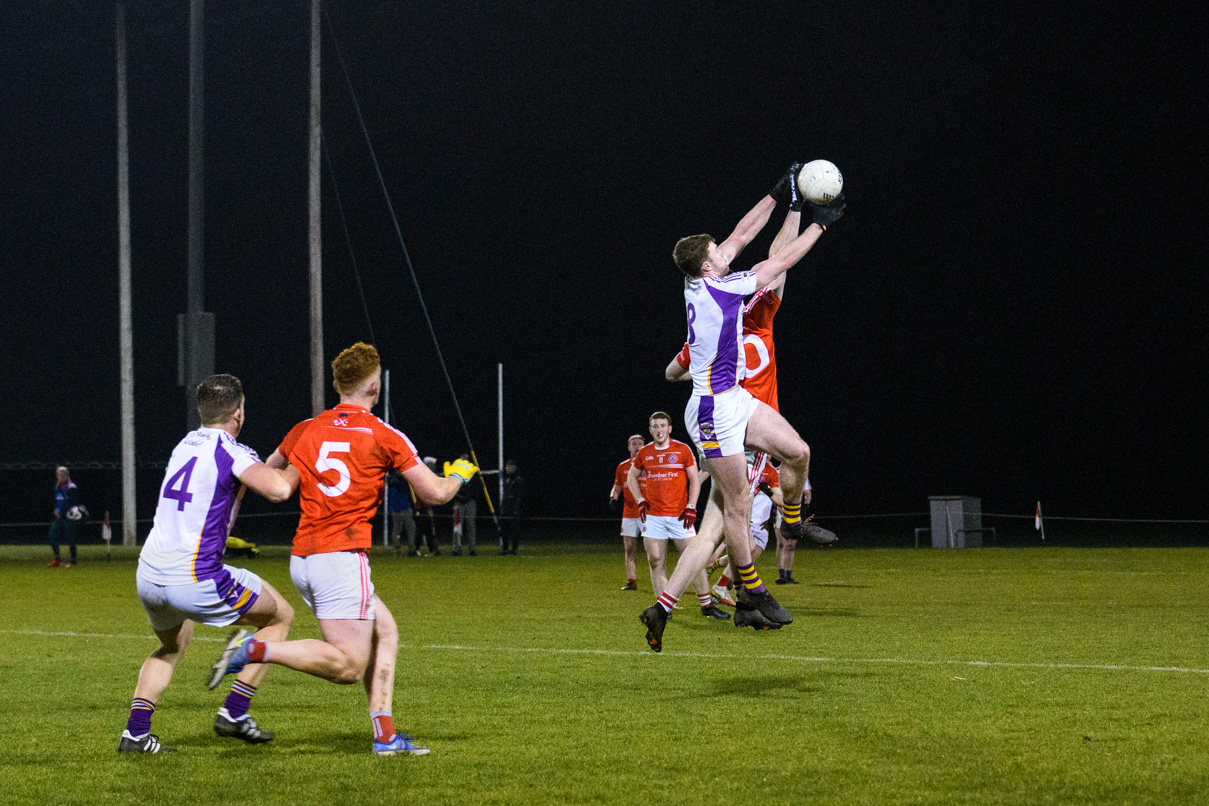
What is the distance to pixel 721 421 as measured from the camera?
29.2ft

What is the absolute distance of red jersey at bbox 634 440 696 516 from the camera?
15.5m

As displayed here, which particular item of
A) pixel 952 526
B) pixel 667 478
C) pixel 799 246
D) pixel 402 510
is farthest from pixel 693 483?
pixel 952 526

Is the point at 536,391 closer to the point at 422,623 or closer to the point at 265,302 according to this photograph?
the point at 265,302

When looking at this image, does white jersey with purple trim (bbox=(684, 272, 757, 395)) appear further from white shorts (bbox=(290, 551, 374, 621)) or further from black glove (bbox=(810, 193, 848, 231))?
white shorts (bbox=(290, 551, 374, 621))

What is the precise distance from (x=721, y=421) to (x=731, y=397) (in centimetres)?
19

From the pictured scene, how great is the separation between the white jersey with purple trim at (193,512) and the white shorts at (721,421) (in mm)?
3362

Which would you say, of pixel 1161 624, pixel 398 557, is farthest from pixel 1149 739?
pixel 398 557

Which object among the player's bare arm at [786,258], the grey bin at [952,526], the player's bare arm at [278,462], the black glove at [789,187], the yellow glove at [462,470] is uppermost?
the black glove at [789,187]

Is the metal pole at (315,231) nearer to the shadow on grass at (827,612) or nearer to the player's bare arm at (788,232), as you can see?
the shadow on grass at (827,612)

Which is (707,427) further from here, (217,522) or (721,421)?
(217,522)

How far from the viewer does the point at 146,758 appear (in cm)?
659

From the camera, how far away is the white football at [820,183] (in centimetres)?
878

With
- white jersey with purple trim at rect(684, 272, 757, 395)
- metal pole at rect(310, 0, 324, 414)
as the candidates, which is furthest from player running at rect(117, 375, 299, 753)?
metal pole at rect(310, 0, 324, 414)

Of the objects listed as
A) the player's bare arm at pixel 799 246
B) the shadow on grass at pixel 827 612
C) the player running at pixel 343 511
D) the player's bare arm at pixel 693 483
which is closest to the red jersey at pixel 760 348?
the player's bare arm at pixel 799 246
